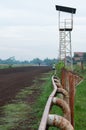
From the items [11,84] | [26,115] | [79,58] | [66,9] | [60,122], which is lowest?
[79,58]

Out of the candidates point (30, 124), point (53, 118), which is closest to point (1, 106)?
point (30, 124)

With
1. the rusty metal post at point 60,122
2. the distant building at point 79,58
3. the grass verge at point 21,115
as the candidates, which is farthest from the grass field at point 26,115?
the distant building at point 79,58

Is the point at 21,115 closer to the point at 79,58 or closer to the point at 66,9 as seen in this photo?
the point at 66,9

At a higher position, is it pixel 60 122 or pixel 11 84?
pixel 60 122

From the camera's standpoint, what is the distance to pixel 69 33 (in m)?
37.7

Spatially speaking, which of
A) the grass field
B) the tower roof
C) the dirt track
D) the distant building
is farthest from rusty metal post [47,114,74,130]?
the distant building

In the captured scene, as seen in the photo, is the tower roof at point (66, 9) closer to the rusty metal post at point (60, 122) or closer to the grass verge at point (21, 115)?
the grass verge at point (21, 115)

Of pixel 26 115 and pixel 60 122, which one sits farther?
pixel 26 115

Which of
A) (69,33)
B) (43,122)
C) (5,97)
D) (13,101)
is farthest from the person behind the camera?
(69,33)

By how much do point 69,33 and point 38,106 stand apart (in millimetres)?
23779

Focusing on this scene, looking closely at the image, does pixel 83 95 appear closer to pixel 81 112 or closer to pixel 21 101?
pixel 21 101

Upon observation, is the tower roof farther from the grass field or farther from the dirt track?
the grass field

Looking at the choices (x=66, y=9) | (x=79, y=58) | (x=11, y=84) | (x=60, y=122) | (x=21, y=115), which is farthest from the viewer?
(x=79, y=58)

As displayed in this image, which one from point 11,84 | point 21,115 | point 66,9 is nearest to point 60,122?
point 21,115
